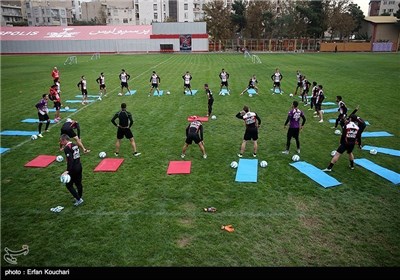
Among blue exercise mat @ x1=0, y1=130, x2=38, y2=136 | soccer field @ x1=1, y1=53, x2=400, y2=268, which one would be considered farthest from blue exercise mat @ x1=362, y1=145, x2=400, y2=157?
blue exercise mat @ x1=0, y1=130, x2=38, y2=136

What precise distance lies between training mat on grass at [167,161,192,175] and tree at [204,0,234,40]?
72.8 metres

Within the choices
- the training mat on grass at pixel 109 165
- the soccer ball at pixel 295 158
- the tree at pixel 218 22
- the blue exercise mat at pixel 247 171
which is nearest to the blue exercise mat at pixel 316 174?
the soccer ball at pixel 295 158

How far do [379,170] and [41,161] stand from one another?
1269 centimetres

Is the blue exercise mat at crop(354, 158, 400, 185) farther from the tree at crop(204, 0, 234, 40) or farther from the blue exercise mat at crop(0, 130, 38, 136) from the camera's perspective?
the tree at crop(204, 0, 234, 40)

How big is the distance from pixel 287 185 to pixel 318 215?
1.76 meters

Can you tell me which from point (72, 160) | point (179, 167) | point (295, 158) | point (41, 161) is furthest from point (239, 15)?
point (72, 160)

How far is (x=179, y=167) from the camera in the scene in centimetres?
1146

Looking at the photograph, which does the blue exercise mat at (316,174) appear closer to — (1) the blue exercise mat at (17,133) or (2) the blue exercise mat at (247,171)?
(2) the blue exercise mat at (247,171)

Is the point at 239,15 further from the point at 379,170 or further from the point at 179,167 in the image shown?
the point at 179,167

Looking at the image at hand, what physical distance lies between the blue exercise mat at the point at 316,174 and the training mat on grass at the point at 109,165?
21.6ft

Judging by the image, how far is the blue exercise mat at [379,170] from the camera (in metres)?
10.4
